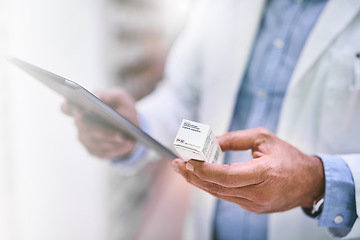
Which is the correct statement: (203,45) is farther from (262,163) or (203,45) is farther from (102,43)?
(262,163)

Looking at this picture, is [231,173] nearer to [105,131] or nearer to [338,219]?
[338,219]

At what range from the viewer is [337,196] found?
620mm

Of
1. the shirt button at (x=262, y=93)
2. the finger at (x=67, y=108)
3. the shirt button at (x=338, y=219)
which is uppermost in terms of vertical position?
the shirt button at (x=262, y=93)

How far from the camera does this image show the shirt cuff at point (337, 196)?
0.61m

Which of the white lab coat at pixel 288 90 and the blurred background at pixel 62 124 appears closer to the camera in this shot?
the white lab coat at pixel 288 90

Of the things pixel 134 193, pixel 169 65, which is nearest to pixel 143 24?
pixel 169 65

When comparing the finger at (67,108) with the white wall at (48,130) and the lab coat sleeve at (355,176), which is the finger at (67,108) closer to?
the white wall at (48,130)

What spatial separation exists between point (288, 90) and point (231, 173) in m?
0.41

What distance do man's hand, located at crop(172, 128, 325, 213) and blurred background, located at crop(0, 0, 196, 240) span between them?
0.49 metres

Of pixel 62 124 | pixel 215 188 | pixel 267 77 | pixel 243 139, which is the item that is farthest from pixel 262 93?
pixel 62 124

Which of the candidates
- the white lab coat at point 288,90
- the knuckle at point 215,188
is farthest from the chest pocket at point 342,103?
the knuckle at point 215,188

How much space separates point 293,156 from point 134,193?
60.5 inches

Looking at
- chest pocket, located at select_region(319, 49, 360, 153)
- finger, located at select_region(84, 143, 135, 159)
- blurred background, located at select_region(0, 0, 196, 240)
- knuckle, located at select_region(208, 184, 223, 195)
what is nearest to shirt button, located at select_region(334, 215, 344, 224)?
chest pocket, located at select_region(319, 49, 360, 153)

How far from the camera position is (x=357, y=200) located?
61 centimetres
